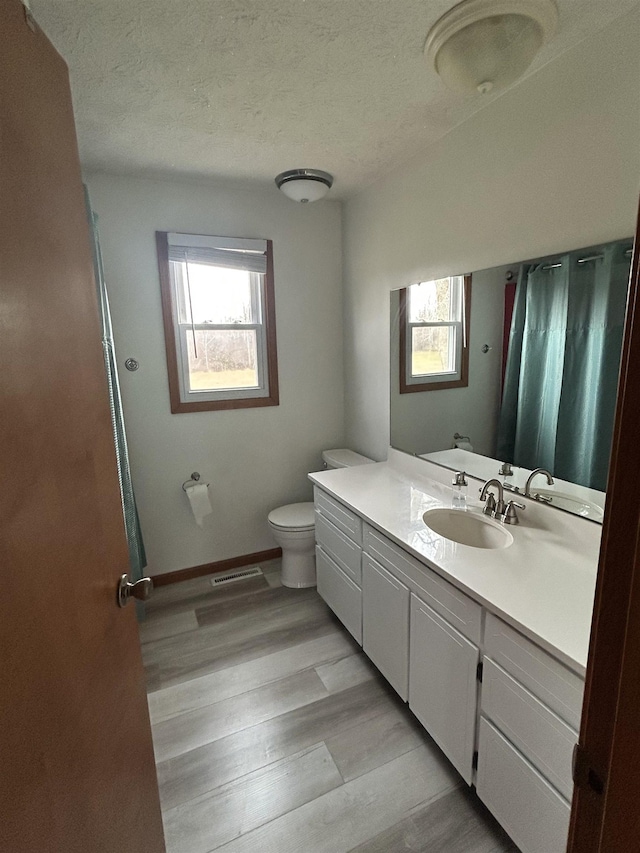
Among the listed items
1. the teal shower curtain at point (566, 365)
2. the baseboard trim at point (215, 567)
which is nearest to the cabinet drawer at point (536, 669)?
the teal shower curtain at point (566, 365)

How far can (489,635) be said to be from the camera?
1208 mm

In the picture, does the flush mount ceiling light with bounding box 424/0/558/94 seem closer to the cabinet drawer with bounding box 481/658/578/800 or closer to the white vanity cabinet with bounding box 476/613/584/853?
the white vanity cabinet with bounding box 476/613/584/853

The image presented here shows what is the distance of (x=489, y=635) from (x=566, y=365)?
3.30 feet

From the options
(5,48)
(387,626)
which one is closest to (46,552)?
(5,48)

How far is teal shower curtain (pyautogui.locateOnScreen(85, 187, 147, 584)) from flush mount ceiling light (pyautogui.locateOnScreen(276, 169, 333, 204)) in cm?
102

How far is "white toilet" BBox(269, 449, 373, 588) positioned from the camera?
8.38 feet

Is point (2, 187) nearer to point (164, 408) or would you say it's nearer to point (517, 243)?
point (517, 243)

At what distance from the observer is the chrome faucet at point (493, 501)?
169 cm

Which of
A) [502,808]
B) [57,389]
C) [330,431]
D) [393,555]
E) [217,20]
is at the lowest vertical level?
[502,808]

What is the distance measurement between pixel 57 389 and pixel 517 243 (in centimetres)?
169

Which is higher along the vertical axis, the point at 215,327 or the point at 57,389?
the point at 215,327

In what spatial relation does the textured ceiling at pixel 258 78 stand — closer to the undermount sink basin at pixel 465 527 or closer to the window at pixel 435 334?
the window at pixel 435 334

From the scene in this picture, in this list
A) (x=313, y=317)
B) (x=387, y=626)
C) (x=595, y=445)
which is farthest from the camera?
(x=313, y=317)

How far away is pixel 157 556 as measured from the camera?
2705 mm
